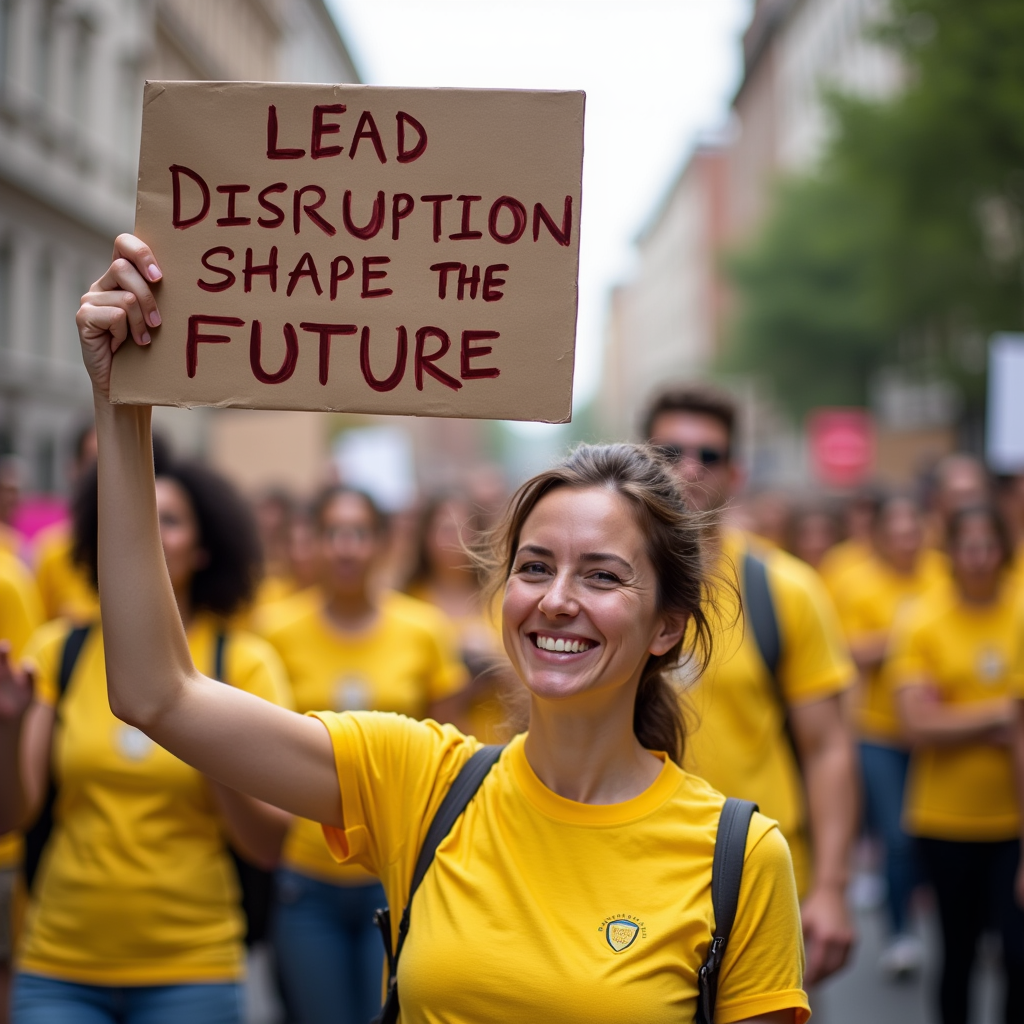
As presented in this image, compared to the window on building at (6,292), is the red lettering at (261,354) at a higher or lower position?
lower

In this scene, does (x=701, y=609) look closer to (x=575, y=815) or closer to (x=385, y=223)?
(x=575, y=815)

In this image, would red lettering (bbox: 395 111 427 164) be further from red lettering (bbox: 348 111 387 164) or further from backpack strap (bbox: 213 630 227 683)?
backpack strap (bbox: 213 630 227 683)

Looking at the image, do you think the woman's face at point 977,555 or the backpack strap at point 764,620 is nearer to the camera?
the backpack strap at point 764,620

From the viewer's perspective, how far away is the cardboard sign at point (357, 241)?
214 centimetres

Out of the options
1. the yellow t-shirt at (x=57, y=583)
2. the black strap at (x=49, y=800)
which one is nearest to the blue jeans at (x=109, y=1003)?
the black strap at (x=49, y=800)

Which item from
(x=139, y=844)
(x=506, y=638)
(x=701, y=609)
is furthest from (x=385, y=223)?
(x=139, y=844)

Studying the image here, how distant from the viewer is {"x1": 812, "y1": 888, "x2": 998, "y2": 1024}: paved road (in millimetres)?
6176

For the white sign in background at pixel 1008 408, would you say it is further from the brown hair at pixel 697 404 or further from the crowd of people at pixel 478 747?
the brown hair at pixel 697 404

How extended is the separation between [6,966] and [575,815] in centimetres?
232

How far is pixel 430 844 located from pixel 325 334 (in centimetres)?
84

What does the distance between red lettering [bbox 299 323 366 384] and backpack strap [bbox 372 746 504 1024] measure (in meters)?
0.74

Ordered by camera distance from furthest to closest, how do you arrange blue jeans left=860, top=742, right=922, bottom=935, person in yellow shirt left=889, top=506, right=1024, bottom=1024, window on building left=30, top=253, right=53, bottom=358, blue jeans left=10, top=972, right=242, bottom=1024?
1. window on building left=30, top=253, right=53, bottom=358
2. blue jeans left=860, top=742, right=922, bottom=935
3. person in yellow shirt left=889, top=506, right=1024, bottom=1024
4. blue jeans left=10, top=972, right=242, bottom=1024

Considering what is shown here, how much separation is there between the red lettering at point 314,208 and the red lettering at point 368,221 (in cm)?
3

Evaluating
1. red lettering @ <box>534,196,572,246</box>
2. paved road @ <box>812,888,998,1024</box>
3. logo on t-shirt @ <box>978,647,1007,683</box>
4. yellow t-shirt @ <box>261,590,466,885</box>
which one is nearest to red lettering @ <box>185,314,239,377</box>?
red lettering @ <box>534,196,572,246</box>
